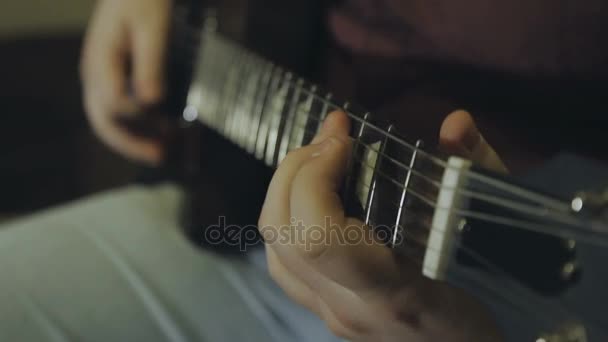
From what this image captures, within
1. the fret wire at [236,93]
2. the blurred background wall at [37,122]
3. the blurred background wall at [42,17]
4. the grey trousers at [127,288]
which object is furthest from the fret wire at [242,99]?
the blurred background wall at [42,17]

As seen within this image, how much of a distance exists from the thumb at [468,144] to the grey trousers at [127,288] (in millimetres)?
A: 204

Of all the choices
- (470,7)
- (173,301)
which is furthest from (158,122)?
(470,7)

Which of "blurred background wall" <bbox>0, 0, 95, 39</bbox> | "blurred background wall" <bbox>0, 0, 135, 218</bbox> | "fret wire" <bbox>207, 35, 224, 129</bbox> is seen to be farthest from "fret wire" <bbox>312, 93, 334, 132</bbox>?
"blurred background wall" <bbox>0, 0, 95, 39</bbox>

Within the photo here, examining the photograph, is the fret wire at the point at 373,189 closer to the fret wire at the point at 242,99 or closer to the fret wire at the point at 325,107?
the fret wire at the point at 325,107

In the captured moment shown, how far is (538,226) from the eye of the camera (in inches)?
10.2

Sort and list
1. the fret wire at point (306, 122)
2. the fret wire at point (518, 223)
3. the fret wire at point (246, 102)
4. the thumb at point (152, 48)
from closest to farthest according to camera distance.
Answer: the fret wire at point (518, 223), the fret wire at point (306, 122), the fret wire at point (246, 102), the thumb at point (152, 48)

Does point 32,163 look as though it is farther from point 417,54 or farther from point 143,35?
point 417,54

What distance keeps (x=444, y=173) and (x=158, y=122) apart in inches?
17.9

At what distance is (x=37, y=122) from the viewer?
3.40 ft

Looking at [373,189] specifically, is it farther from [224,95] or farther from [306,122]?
[224,95]

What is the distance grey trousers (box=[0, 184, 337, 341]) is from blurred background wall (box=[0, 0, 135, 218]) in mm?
421

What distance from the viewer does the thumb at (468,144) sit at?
0.89 feet

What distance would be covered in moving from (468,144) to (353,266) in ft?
0.25

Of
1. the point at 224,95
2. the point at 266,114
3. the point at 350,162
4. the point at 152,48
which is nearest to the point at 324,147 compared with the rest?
the point at 350,162
